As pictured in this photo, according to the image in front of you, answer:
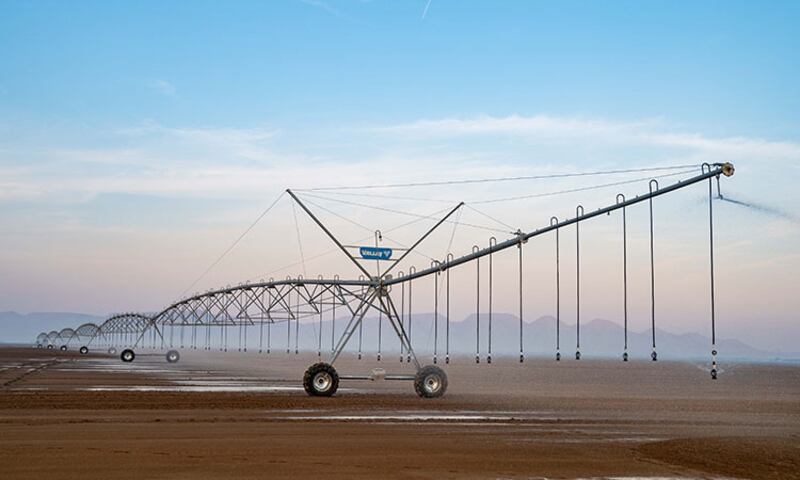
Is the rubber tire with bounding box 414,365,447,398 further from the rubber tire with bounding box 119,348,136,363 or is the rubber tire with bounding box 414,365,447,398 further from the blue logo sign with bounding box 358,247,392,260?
the rubber tire with bounding box 119,348,136,363

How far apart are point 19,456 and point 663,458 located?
14.7m

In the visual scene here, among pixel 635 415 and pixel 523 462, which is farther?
pixel 635 415

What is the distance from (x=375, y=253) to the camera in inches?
1689

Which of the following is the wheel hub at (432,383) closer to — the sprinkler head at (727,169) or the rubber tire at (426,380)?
the rubber tire at (426,380)

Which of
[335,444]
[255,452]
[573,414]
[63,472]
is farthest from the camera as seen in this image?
[573,414]

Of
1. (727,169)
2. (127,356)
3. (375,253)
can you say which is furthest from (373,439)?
(127,356)

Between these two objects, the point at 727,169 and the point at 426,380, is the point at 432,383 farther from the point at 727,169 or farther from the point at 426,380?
the point at 727,169

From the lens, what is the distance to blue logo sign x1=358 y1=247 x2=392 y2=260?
4278cm

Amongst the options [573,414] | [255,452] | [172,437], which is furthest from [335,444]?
[573,414]

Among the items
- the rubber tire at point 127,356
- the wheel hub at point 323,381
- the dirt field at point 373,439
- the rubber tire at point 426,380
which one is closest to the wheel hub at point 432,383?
the rubber tire at point 426,380

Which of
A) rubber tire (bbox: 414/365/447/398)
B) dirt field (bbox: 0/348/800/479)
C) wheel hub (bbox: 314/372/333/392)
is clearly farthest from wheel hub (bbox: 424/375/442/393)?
wheel hub (bbox: 314/372/333/392)

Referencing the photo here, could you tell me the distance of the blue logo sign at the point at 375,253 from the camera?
140ft

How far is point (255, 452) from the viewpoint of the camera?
20906 millimetres

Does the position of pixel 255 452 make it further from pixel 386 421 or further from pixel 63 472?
pixel 386 421
